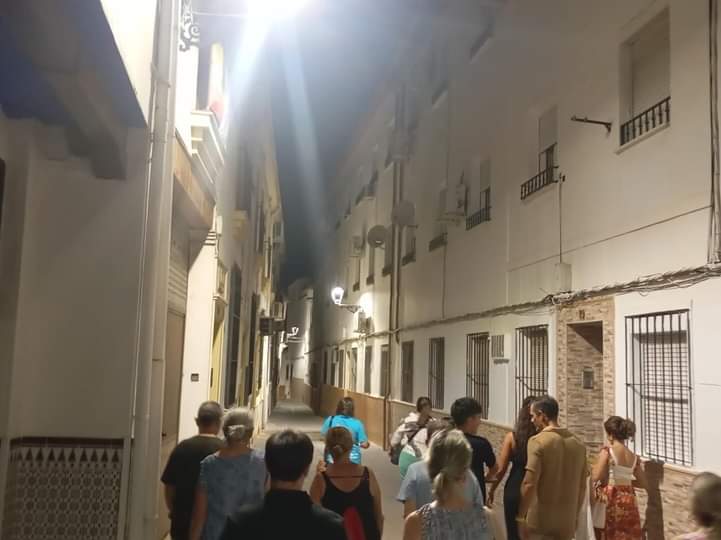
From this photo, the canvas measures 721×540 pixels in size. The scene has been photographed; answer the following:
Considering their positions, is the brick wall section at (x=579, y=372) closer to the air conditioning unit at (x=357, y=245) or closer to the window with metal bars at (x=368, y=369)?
the window with metal bars at (x=368, y=369)

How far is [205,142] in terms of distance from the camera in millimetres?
7547

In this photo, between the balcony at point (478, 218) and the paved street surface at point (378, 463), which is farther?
the balcony at point (478, 218)

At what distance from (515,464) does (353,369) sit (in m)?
18.2

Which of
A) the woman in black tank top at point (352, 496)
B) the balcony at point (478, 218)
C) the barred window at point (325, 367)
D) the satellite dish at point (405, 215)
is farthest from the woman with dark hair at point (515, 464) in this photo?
the barred window at point (325, 367)

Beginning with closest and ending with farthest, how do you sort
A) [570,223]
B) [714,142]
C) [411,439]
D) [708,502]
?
[708,502] → [714,142] → [411,439] → [570,223]

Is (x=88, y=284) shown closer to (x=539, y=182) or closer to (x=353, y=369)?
(x=539, y=182)

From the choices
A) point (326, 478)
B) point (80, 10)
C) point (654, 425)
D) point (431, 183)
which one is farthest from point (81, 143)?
point (431, 183)

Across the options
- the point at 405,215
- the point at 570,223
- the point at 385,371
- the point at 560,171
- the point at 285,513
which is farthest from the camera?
the point at 385,371

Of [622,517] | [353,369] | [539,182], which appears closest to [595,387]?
[622,517]

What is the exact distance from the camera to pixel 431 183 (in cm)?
1570

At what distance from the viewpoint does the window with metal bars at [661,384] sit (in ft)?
21.2

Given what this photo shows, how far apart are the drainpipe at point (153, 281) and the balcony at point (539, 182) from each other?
530cm

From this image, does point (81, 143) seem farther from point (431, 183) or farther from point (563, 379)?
point (431, 183)

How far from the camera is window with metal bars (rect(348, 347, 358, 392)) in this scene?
929 inches
